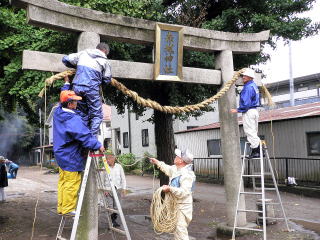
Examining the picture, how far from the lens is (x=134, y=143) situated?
32031 mm

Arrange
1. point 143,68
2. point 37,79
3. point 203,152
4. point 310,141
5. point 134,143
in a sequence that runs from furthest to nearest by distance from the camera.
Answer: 1. point 134,143
2. point 203,152
3. point 310,141
4. point 37,79
5. point 143,68

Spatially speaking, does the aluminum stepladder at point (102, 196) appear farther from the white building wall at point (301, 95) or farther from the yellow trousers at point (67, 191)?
the white building wall at point (301, 95)

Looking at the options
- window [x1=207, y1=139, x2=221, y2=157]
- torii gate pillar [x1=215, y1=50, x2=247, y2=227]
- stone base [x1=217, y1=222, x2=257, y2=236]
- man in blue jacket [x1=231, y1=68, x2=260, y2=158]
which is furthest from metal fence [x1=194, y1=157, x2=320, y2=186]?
man in blue jacket [x1=231, y1=68, x2=260, y2=158]

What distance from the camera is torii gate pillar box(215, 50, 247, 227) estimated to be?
780 centimetres

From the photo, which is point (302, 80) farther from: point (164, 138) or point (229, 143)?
point (229, 143)

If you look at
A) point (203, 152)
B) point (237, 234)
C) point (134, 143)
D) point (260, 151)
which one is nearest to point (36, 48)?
point (260, 151)

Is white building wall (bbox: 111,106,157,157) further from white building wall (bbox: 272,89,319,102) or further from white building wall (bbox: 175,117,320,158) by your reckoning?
white building wall (bbox: 272,89,319,102)

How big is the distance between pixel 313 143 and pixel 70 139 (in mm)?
14218

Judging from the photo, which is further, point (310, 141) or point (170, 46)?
point (310, 141)

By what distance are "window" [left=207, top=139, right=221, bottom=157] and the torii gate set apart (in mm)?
14060

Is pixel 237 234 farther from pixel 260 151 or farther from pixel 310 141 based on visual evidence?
pixel 310 141

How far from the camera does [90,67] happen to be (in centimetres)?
541

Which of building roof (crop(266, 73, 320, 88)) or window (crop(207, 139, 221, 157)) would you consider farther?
building roof (crop(266, 73, 320, 88))

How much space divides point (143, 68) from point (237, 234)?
13.7 ft
